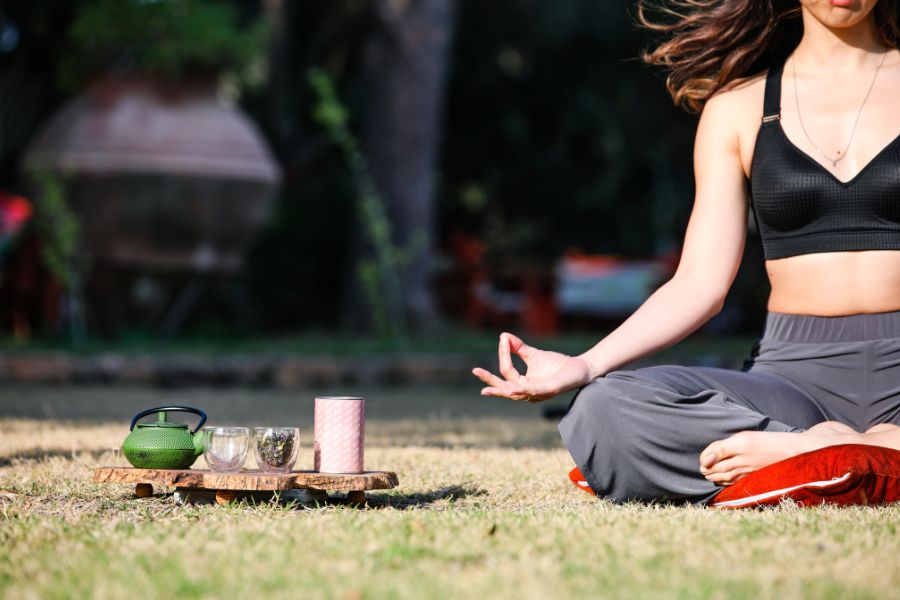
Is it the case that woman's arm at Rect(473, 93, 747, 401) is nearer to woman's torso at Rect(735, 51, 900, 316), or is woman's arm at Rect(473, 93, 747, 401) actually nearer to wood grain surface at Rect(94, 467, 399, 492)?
woman's torso at Rect(735, 51, 900, 316)

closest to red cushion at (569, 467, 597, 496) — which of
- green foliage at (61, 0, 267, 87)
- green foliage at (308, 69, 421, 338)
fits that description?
green foliage at (308, 69, 421, 338)

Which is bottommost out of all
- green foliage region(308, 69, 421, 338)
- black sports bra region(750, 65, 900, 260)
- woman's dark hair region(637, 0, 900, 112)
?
green foliage region(308, 69, 421, 338)

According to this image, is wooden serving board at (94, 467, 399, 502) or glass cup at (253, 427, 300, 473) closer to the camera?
wooden serving board at (94, 467, 399, 502)

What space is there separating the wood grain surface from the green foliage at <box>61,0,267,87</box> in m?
6.71

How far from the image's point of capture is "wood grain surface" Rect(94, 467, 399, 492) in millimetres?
2914

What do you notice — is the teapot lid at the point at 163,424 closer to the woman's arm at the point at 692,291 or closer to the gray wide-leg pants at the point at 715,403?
the woman's arm at the point at 692,291

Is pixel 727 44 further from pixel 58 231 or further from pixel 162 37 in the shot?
pixel 162 37

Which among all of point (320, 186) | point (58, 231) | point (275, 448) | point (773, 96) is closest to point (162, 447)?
point (275, 448)

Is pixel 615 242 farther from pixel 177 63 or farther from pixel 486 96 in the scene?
pixel 177 63

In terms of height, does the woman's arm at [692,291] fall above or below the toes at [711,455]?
above

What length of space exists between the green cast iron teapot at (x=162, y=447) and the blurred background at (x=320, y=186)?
175 inches

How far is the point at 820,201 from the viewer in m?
3.23

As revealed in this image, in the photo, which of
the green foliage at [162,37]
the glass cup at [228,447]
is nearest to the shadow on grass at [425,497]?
the glass cup at [228,447]

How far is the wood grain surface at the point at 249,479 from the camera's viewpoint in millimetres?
2914
